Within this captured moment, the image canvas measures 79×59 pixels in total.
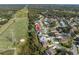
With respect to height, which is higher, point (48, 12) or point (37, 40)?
point (48, 12)

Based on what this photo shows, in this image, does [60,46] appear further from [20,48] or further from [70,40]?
[20,48]

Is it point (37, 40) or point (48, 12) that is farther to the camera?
point (48, 12)

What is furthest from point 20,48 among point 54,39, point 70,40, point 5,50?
point 70,40

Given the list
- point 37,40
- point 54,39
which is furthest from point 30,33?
point 54,39

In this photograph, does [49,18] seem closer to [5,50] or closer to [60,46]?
[60,46]
